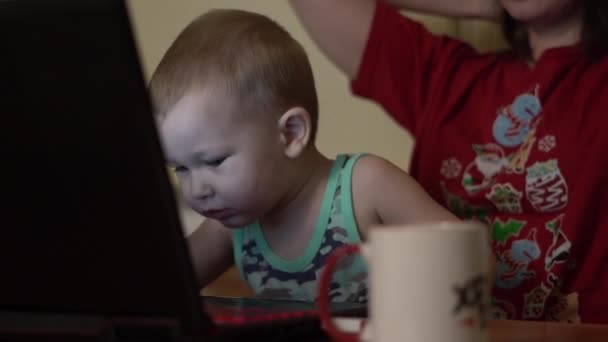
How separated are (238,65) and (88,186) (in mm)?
444

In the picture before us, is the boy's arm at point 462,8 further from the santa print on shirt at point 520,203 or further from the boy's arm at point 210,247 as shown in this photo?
the boy's arm at point 210,247

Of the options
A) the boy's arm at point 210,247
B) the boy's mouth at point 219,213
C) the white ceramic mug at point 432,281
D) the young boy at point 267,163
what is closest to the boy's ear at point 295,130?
the young boy at point 267,163

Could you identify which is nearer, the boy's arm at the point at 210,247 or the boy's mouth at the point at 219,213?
the boy's mouth at the point at 219,213

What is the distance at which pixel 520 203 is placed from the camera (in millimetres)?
1212

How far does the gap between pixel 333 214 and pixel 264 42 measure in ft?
0.81

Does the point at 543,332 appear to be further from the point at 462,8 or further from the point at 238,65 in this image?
the point at 462,8

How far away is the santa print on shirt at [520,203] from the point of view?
3.86 ft

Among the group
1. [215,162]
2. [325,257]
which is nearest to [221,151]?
[215,162]

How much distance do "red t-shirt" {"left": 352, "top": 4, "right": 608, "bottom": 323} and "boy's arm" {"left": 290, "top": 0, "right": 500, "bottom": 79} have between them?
51 millimetres

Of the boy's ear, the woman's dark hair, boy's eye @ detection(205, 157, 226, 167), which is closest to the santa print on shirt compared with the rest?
the woman's dark hair

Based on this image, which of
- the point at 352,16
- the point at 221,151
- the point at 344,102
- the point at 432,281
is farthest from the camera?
the point at 344,102

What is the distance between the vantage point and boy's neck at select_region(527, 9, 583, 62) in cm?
128

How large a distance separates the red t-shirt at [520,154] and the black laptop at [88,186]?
66cm

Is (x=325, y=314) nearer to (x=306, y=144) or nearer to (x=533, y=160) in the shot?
(x=306, y=144)
